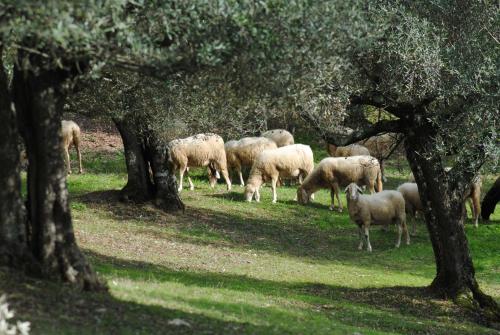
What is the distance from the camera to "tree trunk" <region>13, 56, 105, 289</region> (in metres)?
12.3

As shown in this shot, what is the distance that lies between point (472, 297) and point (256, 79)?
9097mm

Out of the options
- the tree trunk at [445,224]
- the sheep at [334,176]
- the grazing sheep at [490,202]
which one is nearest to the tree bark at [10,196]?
the tree trunk at [445,224]

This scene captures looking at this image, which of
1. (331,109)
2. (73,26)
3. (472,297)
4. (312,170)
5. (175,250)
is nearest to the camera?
(73,26)

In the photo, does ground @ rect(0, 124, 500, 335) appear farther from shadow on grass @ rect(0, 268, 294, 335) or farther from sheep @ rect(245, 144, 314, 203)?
sheep @ rect(245, 144, 314, 203)

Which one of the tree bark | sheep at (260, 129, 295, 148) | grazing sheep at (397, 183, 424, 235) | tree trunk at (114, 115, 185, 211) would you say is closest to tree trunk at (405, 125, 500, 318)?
the tree bark

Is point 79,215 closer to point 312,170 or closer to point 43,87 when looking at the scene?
point 312,170

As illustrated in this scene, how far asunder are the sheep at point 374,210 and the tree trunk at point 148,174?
5.49 meters

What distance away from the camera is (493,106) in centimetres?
1582

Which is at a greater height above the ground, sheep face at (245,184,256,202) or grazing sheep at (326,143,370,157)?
grazing sheep at (326,143,370,157)

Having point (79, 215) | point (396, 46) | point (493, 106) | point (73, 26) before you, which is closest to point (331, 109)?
point (396, 46)

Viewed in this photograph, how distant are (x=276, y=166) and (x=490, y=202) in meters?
7.85

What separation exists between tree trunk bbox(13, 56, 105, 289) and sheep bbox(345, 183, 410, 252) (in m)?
14.0

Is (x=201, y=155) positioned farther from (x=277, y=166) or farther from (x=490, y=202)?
(x=490, y=202)

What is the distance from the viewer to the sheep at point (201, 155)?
3269cm
